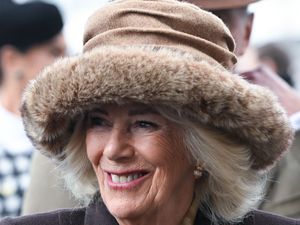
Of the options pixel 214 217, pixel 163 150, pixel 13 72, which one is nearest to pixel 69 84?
pixel 163 150

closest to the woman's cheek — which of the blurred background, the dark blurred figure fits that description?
the blurred background

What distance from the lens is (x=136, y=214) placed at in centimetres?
369

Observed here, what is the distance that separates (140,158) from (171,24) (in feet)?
1.52

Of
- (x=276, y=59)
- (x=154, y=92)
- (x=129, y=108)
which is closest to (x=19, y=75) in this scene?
(x=129, y=108)

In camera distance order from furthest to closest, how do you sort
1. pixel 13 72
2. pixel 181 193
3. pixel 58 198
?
pixel 13 72 < pixel 58 198 < pixel 181 193

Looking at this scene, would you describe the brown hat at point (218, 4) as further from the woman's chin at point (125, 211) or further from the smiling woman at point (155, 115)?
the woman's chin at point (125, 211)

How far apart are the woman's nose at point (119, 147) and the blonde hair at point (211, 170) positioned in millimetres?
147

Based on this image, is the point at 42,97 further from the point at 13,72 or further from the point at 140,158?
the point at 13,72

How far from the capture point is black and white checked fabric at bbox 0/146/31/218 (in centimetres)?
548

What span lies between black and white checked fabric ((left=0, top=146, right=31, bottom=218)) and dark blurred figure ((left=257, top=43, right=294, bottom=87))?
4435mm

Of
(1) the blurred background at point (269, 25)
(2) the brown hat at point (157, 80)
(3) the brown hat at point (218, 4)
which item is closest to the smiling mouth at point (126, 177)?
(2) the brown hat at point (157, 80)

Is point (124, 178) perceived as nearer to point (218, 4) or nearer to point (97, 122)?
point (97, 122)

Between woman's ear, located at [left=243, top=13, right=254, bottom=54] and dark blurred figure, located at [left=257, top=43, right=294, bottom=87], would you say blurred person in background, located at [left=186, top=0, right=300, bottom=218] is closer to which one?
woman's ear, located at [left=243, top=13, right=254, bottom=54]

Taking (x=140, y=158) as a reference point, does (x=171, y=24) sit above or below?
above
